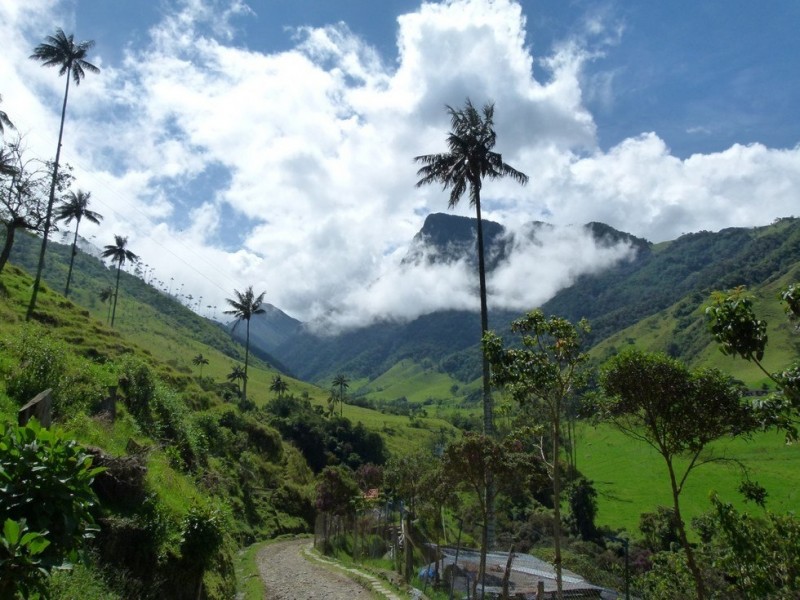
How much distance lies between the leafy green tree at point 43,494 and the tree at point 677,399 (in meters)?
10.8

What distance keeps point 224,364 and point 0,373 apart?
161 meters

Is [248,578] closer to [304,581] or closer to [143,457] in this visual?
[304,581]

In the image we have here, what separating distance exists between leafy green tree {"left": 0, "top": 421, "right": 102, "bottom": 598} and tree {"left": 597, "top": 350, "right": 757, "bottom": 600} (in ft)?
35.4

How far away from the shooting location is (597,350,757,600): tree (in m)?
11.6

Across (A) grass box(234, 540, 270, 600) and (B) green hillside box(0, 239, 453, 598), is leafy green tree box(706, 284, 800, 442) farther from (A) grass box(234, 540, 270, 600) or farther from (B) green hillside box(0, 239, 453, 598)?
(A) grass box(234, 540, 270, 600)

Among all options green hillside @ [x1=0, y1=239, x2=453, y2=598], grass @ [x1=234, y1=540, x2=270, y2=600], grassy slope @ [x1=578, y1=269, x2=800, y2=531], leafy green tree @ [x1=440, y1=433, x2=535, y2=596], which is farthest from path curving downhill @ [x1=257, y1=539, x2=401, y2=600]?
grassy slope @ [x1=578, y1=269, x2=800, y2=531]

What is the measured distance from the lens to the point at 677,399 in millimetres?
12039

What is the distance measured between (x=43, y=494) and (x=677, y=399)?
39.2ft

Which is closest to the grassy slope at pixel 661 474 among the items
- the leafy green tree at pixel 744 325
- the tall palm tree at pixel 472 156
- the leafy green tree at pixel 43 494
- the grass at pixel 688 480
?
the grass at pixel 688 480

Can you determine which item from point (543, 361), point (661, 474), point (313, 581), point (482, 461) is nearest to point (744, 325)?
point (543, 361)

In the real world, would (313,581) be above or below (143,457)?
below

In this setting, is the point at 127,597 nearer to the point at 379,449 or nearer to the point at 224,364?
the point at 379,449

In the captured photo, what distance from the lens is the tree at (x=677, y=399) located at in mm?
11641

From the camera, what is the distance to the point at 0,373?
1402 cm
